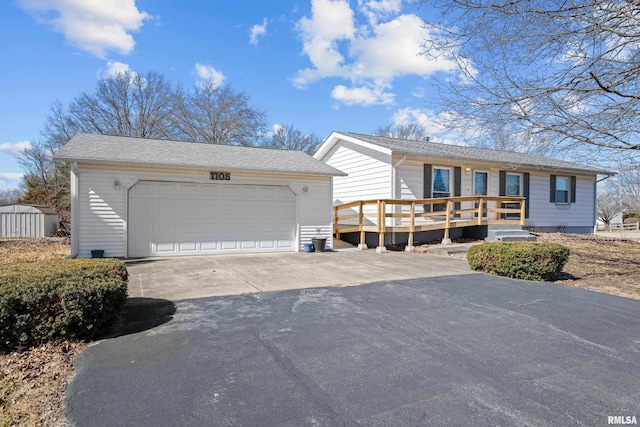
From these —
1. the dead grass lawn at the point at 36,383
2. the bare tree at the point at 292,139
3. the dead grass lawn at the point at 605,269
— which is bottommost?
the dead grass lawn at the point at 36,383

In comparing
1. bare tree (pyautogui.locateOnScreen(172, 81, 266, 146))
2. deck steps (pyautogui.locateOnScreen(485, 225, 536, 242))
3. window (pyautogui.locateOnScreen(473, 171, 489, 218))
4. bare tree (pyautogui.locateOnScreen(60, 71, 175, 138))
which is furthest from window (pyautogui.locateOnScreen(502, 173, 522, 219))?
bare tree (pyautogui.locateOnScreen(60, 71, 175, 138))

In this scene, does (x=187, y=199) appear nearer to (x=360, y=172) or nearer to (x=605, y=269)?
→ (x=360, y=172)

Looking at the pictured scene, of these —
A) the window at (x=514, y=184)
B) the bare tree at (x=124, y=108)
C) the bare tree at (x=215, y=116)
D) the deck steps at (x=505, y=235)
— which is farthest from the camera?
the bare tree at (x=215, y=116)

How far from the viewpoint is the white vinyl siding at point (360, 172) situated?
41.8 feet

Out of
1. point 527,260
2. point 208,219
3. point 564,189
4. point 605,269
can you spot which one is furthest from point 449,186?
point 208,219

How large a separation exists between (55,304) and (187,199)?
7.03 metres

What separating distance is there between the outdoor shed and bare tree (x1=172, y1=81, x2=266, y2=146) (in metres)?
15.4

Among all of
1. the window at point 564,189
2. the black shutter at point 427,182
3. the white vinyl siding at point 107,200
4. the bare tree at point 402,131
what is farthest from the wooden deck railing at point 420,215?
the bare tree at point 402,131

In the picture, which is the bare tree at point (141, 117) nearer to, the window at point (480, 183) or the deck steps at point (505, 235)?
the window at point (480, 183)

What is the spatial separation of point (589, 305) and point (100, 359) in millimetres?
6141

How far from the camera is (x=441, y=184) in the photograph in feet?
44.2

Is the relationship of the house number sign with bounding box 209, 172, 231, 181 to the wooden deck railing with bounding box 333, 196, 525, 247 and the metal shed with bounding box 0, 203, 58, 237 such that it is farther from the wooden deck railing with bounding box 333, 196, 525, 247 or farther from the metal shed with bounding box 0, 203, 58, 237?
the metal shed with bounding box 0, 203, 58, 237

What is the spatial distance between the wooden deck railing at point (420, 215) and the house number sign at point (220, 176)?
14.6 feet

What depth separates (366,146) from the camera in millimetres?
13336
